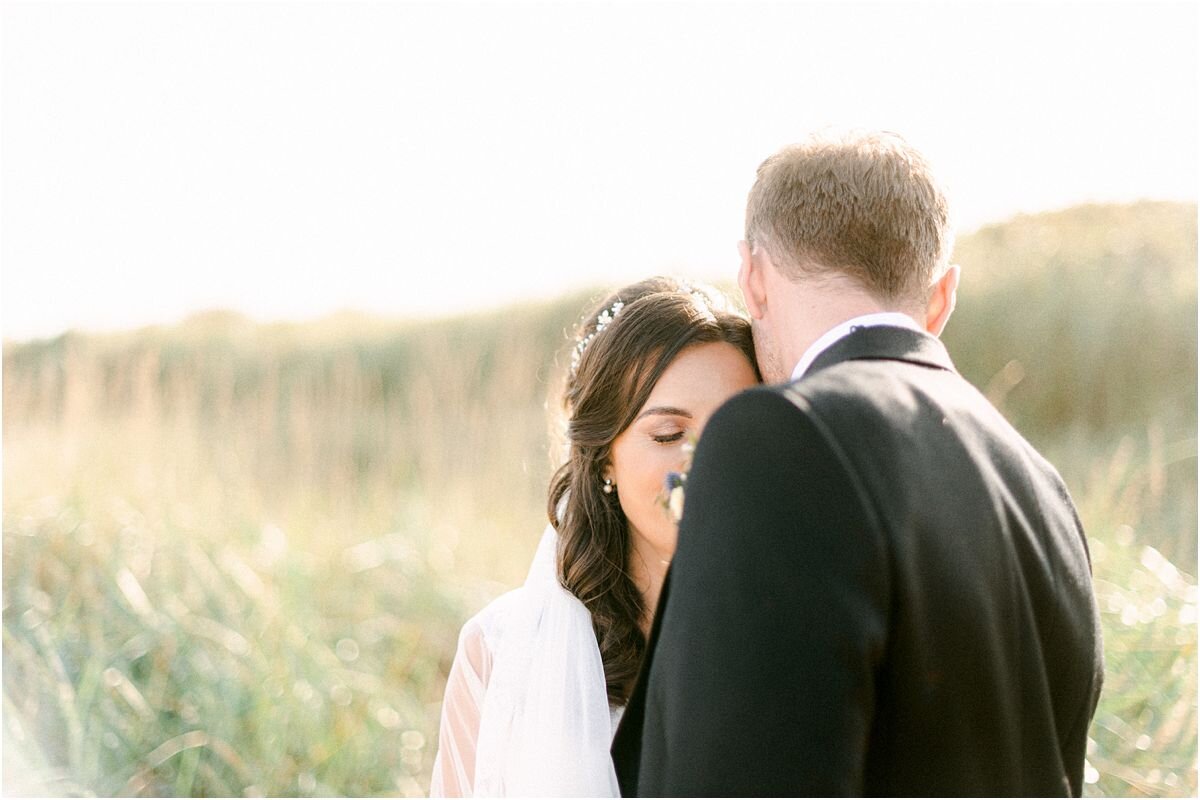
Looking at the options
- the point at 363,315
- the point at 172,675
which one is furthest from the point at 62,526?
the point at 363,315

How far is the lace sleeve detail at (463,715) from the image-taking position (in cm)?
360

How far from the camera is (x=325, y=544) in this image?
311 inches

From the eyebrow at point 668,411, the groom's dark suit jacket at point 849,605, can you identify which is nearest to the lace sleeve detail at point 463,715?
the eyebrow at point 668,411

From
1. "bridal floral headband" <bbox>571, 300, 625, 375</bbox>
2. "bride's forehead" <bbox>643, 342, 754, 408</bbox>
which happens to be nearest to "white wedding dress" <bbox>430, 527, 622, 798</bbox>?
"bridal floral headband" <bbox>571, 300, 625, 375</bbox>

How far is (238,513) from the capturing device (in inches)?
312

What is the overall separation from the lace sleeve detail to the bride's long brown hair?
378mm

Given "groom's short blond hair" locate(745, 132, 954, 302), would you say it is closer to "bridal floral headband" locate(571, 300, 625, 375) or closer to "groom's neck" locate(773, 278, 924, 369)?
"groom's neck" locate(773, 278, 924, 369)

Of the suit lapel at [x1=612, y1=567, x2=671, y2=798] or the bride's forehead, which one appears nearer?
the suit lapel at [x1=612, y1=567, x2=671, y2=798]

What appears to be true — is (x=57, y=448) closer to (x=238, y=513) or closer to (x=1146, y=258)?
(x=238, y=513)

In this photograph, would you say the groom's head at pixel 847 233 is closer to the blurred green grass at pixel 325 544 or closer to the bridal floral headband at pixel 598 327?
the bridal floral headband at pixel 598 327

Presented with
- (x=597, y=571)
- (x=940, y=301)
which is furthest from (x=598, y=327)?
(x=940, y=301)

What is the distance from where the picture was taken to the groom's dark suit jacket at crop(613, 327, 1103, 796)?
5.45ft

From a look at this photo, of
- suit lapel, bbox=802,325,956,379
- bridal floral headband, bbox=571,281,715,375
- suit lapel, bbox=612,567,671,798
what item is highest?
suit lapel, bbox=802,325,956,379

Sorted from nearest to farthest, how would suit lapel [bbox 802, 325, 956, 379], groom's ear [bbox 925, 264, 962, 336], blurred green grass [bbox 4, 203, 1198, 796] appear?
suit lapel [bbox 802, 325, 956, 379], groom's ear [bbox 925, 264, 962, 336], blurred green grass [bbox 4, 203, 1198, 796]
